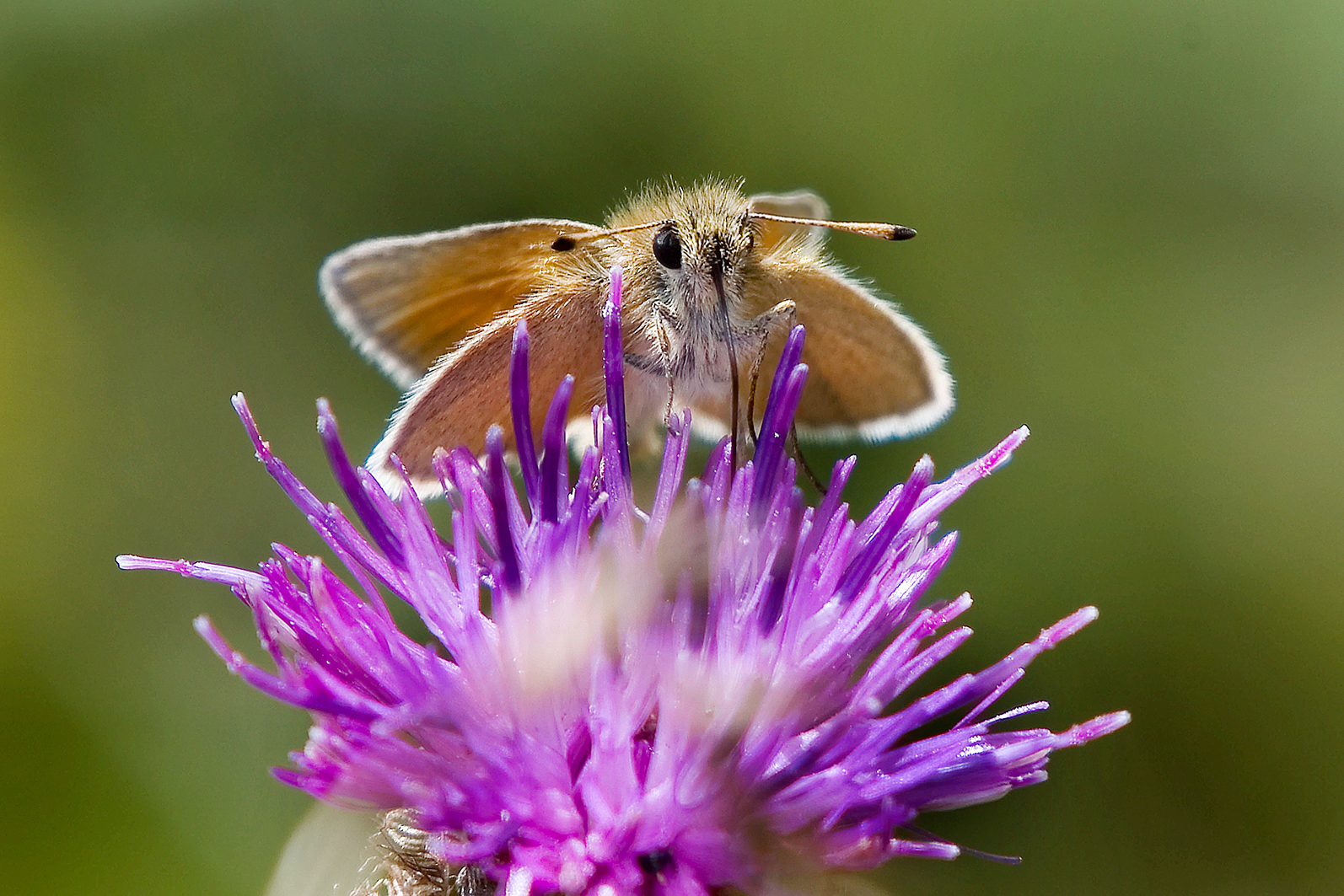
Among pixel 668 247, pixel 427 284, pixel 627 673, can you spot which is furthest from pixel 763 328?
pixel 627 673

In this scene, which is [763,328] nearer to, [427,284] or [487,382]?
[487,382]

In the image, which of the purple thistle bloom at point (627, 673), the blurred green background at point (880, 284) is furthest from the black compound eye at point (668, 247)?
the blurred green background at point (880, 284)

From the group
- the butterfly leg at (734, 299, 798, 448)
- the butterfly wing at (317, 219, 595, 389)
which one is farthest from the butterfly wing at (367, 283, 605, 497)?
the butterfly leg at (734, 299, 798, 448)

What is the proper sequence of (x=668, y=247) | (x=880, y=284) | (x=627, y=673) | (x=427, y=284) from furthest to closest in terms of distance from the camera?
1. (x=880, y=284)
2. (x=427, y=284)
3. (x=668, y=247)
4. (x=627, y=673)

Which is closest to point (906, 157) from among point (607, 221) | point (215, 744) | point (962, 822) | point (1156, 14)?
point (1156, 14)

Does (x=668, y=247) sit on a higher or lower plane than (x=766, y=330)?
higher

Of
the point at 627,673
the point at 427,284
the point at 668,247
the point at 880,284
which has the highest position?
the point at 880,284
